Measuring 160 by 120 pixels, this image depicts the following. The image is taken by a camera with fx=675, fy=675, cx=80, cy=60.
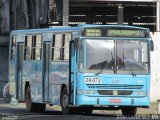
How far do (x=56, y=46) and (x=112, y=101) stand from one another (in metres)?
3.22

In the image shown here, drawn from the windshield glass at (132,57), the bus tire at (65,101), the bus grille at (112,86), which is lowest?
the bus tire at (65,101)

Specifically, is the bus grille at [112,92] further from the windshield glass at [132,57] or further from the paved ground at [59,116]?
the paved ground at [59,116]

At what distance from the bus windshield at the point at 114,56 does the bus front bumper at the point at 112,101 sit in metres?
0.89

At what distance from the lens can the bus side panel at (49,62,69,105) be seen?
23.7m

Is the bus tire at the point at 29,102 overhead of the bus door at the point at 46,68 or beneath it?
beneath

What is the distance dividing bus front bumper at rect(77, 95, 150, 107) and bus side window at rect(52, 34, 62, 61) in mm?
2413

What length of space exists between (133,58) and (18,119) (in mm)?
4718

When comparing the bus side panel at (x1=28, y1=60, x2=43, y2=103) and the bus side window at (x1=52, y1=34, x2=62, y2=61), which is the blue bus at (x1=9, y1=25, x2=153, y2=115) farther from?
the bus side panel at (x1=28, y1=60, x2=43, y2=103)

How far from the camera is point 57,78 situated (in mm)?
24438

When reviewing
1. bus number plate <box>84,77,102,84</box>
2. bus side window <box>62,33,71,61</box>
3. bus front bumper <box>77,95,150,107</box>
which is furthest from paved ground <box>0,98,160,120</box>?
bus side window <box>62,33,71,61</box>

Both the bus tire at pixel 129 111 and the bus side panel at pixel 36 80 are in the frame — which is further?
the bus side panel at pixel 36 80

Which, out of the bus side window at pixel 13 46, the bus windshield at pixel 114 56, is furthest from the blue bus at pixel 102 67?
the bus side window at pixel 13 46

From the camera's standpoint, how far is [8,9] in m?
53.2

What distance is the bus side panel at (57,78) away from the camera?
934 inches
